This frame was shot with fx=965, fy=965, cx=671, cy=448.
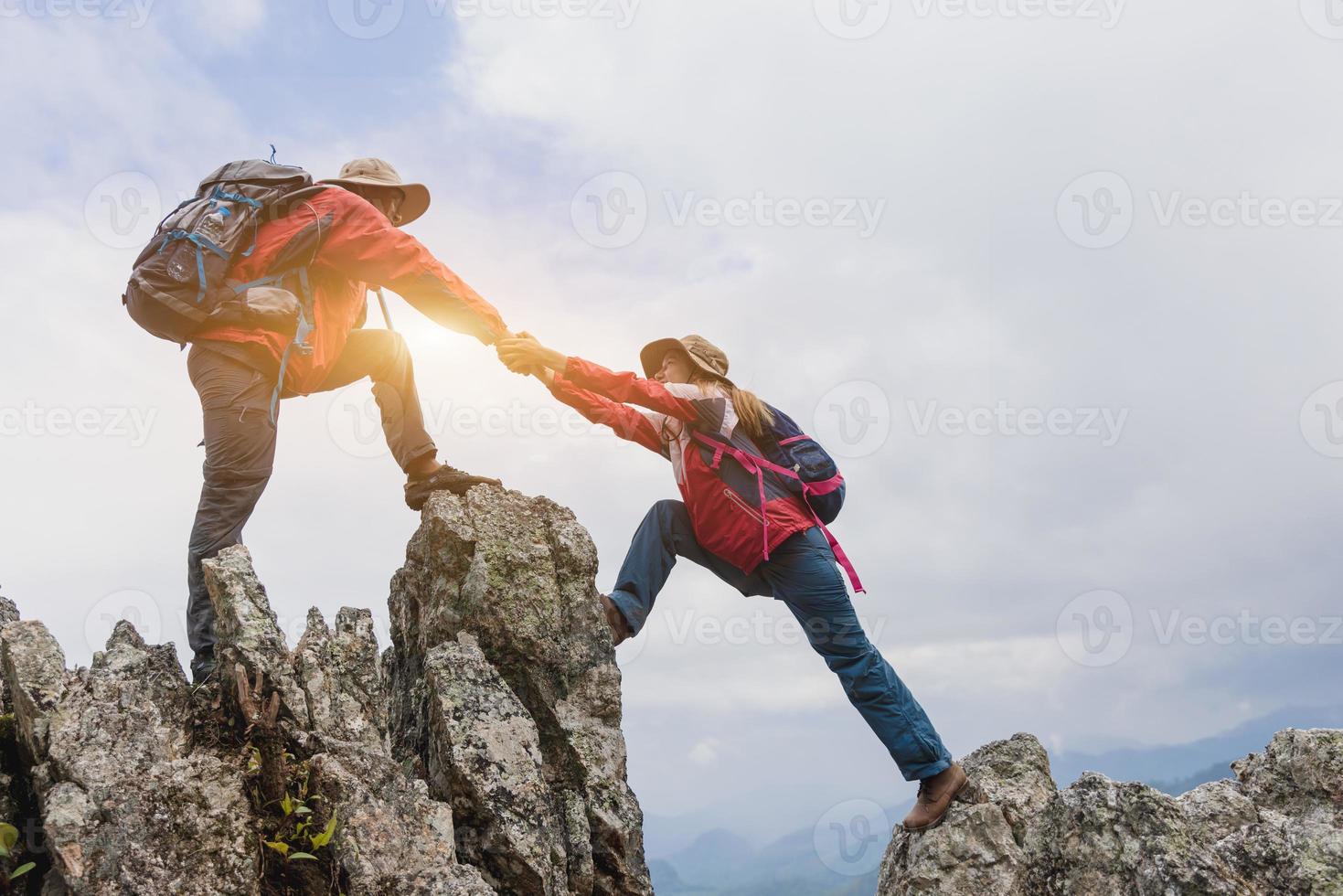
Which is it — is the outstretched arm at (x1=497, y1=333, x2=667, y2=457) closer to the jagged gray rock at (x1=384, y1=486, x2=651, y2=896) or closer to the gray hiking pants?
the jagged gray rock at (x1=384, y1=486, x2=651, y2=896)

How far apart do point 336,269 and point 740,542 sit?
18.6 ft

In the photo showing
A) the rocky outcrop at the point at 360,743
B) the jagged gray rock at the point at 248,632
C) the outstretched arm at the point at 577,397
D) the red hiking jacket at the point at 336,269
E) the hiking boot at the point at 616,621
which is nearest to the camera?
the rocky outcrop at the point at 360,743

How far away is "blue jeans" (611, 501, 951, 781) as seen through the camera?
11.4m

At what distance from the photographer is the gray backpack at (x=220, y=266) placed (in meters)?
9.91

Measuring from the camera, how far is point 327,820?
8.36 meters

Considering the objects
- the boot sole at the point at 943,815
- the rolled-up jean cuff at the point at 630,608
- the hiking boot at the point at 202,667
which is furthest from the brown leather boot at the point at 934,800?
the hiking boot at the point at 202,667

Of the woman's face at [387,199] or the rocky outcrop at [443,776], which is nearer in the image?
the rocky outcrop at [443,776]

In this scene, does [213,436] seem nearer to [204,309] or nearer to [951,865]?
[204,309]

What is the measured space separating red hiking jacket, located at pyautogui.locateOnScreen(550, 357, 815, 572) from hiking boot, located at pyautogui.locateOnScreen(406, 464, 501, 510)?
6.00 feet

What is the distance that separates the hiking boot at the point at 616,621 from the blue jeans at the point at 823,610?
60 millimetres

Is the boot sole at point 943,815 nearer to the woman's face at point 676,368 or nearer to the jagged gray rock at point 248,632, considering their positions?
the woman's face at point 676,368

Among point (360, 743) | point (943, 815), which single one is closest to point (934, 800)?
point (943, 815)

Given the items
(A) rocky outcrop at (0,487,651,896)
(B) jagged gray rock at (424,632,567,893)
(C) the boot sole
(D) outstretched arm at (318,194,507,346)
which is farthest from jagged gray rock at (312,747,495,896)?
(C) the boot sole

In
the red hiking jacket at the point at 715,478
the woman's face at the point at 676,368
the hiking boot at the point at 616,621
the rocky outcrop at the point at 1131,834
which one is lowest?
the rocky outcrop at the point at 1131,834
